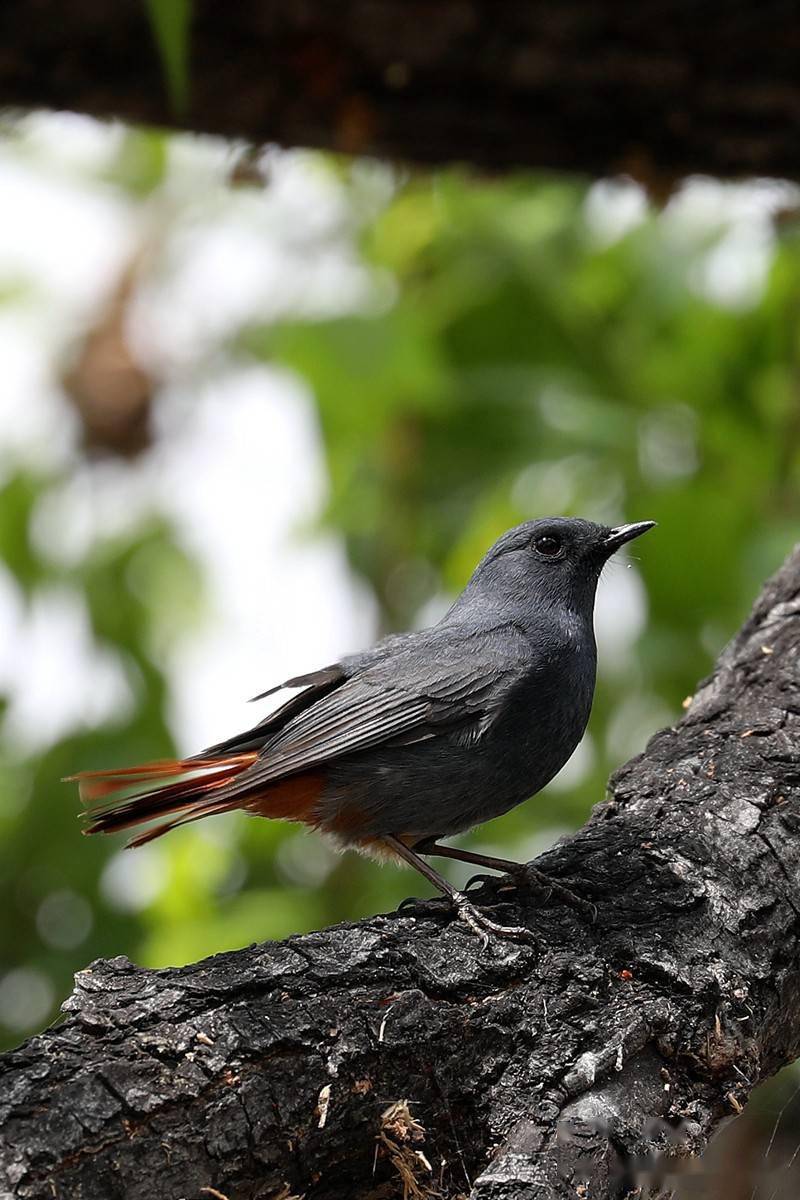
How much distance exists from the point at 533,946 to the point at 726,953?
0.39 metres

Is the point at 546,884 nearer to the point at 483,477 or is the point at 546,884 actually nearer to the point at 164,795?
the point at 164,795

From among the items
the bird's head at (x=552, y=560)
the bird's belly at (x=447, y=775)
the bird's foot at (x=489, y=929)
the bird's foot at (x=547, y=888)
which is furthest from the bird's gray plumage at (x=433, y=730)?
the bird's foot at (x=489, y=929)

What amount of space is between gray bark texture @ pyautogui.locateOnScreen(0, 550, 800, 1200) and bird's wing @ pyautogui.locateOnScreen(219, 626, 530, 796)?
22.7 inches

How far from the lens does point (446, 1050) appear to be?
263 centimetres

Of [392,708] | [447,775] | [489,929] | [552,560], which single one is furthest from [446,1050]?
[552,560]

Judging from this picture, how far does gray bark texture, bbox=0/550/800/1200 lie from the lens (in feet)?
7.63

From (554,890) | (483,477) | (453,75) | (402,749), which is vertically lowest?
(554,890)

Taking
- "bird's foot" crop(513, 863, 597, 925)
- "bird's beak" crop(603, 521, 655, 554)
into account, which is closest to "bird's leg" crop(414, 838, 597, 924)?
"bird's foot" crop(513, 863, 597, 925)

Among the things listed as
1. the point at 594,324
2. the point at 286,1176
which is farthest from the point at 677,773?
the point at 594,324

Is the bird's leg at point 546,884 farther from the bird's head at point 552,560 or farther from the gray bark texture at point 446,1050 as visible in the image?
the bird's head at point 552,560

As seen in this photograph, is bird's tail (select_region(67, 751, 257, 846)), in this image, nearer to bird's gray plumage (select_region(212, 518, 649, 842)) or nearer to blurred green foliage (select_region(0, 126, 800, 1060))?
bird's gray plumage (select_region(212, 518, 649, 842))

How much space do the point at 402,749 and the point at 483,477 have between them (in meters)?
2.99

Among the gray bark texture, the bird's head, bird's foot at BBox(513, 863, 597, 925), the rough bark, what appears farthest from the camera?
the rough bark

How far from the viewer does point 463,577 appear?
19.4 ft
